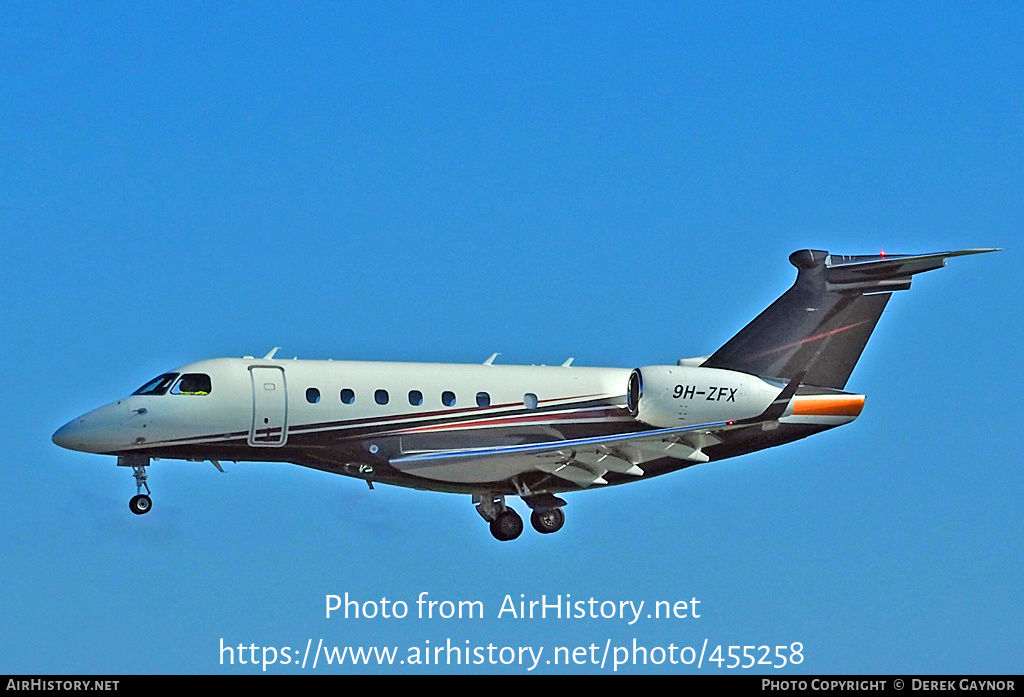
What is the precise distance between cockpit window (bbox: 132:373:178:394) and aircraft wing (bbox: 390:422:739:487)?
4972 millimetres

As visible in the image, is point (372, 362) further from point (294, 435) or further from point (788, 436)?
point (788, 436)

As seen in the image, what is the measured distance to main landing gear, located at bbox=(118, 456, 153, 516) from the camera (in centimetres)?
3628

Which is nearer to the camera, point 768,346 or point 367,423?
point 367,423

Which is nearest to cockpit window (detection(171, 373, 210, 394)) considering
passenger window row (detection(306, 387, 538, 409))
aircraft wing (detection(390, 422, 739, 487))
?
passenger window row (detection(306, 387, 538, 409))

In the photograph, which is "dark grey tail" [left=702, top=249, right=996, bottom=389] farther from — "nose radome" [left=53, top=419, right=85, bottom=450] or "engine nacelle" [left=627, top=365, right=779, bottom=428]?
"nose radome" [left=53, top=419, right=85, bottom=450]

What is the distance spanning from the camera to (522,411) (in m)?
38.5

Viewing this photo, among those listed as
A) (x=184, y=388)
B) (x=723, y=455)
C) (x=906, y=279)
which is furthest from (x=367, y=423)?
(x=906, y=279)

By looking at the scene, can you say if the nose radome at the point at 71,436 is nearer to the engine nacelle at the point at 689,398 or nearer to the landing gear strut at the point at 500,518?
the landing gear strut at the point at 500,518

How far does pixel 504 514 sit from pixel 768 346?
7.07m

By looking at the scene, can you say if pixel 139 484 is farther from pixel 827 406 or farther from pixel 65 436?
pixel 827 406

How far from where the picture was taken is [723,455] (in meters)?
39.5

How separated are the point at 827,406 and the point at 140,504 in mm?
15134

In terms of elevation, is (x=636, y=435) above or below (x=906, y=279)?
below

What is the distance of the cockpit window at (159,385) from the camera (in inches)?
1435
